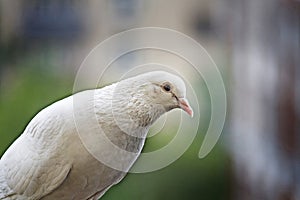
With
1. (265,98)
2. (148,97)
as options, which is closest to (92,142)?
(148,97)

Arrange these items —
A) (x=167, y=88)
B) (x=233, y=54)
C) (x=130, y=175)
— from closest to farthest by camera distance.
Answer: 1. (x=167, y=88)
2. (x=130, y=175)
3. (x=233, y=54)


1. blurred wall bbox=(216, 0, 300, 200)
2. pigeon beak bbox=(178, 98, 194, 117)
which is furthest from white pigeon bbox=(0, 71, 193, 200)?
blurred wall bbox=(216, 0, 300, 200)

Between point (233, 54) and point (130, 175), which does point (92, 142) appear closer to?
point (130, 175)

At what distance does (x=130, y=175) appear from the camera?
677mm

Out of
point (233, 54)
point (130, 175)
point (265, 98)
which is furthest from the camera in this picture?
point (233, 54)

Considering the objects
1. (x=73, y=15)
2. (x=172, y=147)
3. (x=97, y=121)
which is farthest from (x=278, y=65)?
(x=97, y=121)

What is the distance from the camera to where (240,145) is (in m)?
1.89

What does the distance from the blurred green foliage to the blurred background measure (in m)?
Result: 0.02

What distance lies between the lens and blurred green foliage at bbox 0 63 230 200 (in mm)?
761

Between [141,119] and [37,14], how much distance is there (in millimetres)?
1485

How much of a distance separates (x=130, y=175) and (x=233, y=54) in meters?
1.32

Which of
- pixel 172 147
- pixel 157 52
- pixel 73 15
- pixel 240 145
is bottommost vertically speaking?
pixel 240 145

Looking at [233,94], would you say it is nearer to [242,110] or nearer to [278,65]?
[242,110]

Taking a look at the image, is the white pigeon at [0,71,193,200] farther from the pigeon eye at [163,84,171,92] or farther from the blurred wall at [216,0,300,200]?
the blurred wall at [216,0,300,200]
